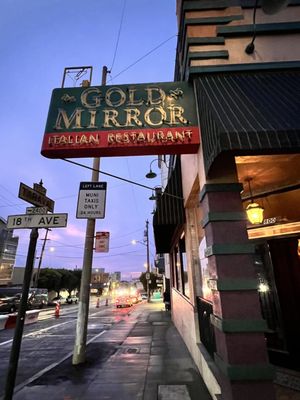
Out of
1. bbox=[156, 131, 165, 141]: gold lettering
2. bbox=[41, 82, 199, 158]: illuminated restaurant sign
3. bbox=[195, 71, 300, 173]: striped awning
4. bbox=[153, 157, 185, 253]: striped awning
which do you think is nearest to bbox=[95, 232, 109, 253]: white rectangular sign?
bbox=[153, 157, 185, 253]: striped awning

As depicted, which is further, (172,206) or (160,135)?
(172,206)

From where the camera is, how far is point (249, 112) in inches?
155

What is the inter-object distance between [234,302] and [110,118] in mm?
3995

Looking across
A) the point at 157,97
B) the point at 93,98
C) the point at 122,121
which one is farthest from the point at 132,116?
the point at 93,98

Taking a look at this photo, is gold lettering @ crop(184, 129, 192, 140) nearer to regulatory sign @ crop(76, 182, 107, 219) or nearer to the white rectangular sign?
regulatory sign @ crop(76, 182, 107, 219)

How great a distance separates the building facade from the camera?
3.50 metres

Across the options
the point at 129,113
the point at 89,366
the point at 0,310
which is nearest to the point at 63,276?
the point at 0,310

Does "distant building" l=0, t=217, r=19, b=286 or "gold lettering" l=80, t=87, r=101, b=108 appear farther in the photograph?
"distant building" l=0, t=217, r=19, b=286

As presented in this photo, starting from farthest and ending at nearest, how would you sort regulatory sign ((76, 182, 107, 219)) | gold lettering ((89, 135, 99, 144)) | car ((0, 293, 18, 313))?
car ((0, 293, 18, 313)) → regulatory sign ((76, 182, 107, 219)) → gold lettering ((89, 135, 99, 144))

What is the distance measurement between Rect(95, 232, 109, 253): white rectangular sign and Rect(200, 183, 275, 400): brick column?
4.85 metres

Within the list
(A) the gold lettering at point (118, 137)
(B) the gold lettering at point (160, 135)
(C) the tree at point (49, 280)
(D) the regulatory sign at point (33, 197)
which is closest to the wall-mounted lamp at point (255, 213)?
(B) the gold lettering at point (160, 135)

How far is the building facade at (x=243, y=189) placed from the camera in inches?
138

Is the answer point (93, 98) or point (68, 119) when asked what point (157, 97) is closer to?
point (93, 98)

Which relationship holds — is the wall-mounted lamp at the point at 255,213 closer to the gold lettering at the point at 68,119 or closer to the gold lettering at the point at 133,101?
the gold lettering at the point at 133,101
